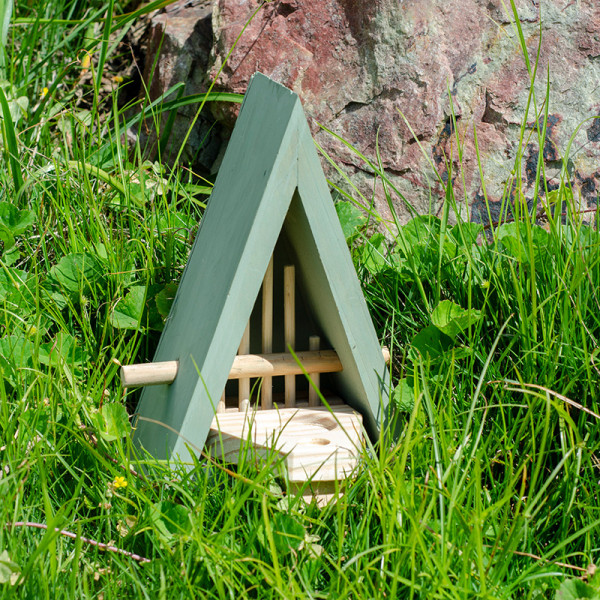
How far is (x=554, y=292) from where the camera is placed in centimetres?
162

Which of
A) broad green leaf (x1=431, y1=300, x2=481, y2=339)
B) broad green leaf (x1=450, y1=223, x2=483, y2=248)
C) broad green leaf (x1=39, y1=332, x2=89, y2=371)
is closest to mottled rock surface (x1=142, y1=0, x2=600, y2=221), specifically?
broad green leaf (x1=450, y1=223, x2=483, y2=248)

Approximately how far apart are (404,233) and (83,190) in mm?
891

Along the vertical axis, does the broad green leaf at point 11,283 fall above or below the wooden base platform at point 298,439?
above

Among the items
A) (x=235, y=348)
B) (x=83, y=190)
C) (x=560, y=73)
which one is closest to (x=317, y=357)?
(x=235, y=348)

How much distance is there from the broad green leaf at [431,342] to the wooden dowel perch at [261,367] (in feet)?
0.36

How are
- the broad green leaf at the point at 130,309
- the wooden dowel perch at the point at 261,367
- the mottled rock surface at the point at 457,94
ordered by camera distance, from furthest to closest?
1. the mottled rock surface at the point at 457,94
2. the broad green leaf at the point at 130,309
3. the wooden dowel perch at the point at 261,367

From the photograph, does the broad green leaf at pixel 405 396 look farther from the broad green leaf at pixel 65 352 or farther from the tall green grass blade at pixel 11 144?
the tall green grass blade at pixel 11 144

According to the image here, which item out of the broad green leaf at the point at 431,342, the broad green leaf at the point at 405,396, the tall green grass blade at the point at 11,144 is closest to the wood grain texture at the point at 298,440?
the broad green leaf at the point at 405,396

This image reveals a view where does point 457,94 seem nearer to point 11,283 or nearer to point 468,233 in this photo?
point 468,233

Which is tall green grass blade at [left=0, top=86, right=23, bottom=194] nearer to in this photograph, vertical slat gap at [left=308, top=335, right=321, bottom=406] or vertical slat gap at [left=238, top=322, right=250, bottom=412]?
vertical slat gap at [left=238, top=322, right=250, bottom=412]

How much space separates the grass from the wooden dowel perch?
12cm

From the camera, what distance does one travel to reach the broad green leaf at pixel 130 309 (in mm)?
1814

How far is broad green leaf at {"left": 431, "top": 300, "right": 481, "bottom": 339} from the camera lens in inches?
63.8

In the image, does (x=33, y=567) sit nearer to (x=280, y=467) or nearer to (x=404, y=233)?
(x=280, y=467)
